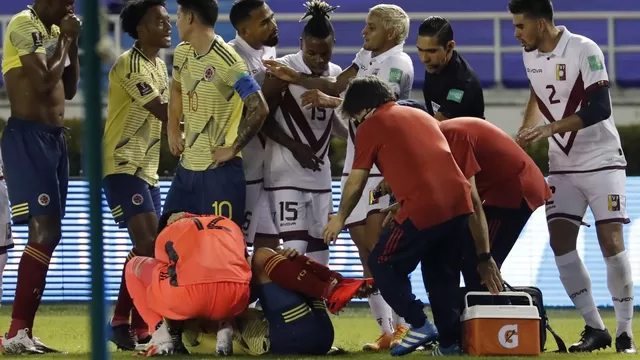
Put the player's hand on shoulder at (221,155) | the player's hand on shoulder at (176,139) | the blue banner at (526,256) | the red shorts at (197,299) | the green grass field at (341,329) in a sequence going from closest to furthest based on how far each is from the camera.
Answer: the red shorts at (197,299) → the green grass field at (341,329) → the player's hand on shoulder at (221,155) → the player's hand on shoulder at (176,139) → the blue banner at (526,256)

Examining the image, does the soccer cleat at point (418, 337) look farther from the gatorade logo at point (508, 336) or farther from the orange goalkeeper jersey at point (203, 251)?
the orange goalkeeper jersey at point (203, 251)

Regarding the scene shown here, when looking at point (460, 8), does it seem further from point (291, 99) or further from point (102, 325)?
point (102, 325)

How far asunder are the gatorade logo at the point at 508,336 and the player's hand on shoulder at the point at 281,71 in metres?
2.24

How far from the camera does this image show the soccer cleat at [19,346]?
8.01 m

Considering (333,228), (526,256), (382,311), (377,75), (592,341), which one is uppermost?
(377,75)

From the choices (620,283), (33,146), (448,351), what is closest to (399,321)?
(448,351)

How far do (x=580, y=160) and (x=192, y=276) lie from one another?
2.79 meters

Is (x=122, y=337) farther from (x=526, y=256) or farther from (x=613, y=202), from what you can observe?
(x=526, y=256)

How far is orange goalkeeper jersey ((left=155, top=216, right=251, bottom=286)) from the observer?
→ 7.46 metres

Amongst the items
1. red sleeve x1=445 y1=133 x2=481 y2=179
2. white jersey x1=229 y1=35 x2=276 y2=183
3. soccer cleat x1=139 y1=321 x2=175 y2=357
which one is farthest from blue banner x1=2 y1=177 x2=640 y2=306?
red sleeve x1=445 y1=133 x2=481 y2=179

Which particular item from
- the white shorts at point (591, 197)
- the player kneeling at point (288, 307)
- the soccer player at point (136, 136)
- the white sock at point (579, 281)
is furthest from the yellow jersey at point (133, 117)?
the white sock at point (579, 281)

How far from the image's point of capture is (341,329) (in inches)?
407

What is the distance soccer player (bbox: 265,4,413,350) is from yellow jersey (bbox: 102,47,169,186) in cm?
82

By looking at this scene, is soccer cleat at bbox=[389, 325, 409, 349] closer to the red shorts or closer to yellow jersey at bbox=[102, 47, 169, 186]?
the red shorts
